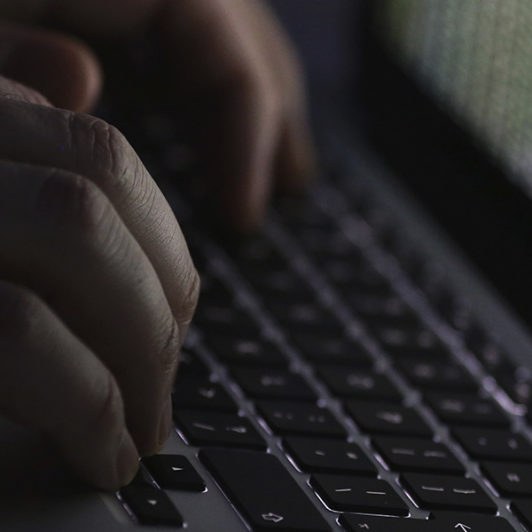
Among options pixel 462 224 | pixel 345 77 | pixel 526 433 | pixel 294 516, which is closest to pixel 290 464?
pixel 294 516

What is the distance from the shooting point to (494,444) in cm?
50

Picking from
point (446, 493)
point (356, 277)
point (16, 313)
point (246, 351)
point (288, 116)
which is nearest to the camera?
point (16, 313)

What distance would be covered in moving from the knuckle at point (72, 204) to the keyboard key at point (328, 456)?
0.15 metres

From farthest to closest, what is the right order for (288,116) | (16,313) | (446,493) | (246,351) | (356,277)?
(288,116)
(356,277)
(246,351)
(446,493)
(16,313)

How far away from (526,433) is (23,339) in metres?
0.29

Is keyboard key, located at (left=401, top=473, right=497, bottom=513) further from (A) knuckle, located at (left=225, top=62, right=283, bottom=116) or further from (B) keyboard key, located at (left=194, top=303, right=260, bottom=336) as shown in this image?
(A) knuckle, located at (left=225, top=62, right=283, bottom=116)

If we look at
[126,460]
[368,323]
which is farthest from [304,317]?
[126,460]

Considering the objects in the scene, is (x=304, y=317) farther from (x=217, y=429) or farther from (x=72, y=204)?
(x=72, y=204)

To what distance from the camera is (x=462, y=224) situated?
75 centimetres

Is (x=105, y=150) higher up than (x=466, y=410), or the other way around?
(x=105, y=150)

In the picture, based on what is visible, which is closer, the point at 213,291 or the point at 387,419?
the point at 387,419

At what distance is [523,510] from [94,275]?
218 mm

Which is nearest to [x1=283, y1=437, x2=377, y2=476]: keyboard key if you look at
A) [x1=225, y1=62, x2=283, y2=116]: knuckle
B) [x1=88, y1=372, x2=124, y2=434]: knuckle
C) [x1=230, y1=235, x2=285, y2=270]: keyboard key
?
[x1=88, y1=372, x2=124, y2=434]: knuckle

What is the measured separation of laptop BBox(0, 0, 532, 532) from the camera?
0.40m
